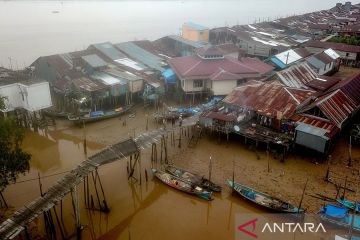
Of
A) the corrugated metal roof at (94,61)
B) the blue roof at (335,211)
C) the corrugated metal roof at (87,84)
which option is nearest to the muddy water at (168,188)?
the blue roof at (335,211)

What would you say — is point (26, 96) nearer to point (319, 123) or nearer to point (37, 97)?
point (37, 97)

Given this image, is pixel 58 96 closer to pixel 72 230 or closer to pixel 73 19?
pixel 72 230

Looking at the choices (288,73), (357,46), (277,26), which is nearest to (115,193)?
(288,73)

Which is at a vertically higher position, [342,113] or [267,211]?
[342,113]

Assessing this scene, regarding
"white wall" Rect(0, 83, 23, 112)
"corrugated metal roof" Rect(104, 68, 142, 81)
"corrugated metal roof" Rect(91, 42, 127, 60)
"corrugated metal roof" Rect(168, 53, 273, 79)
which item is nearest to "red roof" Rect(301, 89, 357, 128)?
"corrugated metal roof" Rect(168, 53, 273, 79)

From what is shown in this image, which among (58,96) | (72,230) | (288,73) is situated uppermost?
(288,73)

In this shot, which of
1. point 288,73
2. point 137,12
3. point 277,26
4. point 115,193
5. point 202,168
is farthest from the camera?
point 137,12
